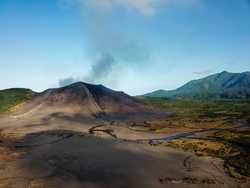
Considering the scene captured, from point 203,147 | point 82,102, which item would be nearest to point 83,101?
point 82,102

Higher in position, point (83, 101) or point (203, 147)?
point (83, 101)

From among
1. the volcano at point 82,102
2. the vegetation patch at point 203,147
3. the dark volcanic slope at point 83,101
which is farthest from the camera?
the dark volcanic slope at point 83,101

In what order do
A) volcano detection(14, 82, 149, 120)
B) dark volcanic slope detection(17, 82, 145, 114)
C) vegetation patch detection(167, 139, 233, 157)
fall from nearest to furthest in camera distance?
vegetation patch detection(167, 139, 233, 157), volcano detection(14, 82, 149, 120), dark volcanic slope detection(17, 82, 145, 114)

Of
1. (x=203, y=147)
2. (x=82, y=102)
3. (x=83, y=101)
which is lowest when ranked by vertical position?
(x=203, y=147)

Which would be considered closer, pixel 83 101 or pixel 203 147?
pixel 203 147

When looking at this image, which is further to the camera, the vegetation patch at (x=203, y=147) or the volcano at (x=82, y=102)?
the volcano at (x=82, y=102)

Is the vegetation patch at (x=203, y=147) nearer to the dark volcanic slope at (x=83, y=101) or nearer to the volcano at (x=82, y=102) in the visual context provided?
the volcano at (x=82, y=102)

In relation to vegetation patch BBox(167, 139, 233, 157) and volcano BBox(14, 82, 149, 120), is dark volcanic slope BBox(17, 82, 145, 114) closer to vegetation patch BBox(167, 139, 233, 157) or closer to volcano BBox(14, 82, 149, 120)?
volcano BBox(14, 82, 149, 120)

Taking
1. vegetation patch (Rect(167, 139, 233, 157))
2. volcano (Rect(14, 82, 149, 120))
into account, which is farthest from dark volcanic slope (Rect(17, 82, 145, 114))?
vegetation patch (Rect(167, 139, 233, 157))

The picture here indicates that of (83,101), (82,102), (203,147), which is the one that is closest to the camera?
(203,147)

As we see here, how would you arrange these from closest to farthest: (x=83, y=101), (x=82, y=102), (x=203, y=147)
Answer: (x=203, y=147) → (x=82, y=102) → (x=83, y=101)

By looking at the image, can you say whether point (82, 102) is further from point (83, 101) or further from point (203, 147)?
point (203, 147)

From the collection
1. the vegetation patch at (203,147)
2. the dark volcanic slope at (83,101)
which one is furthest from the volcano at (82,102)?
the vegetation patch at (203,147)
